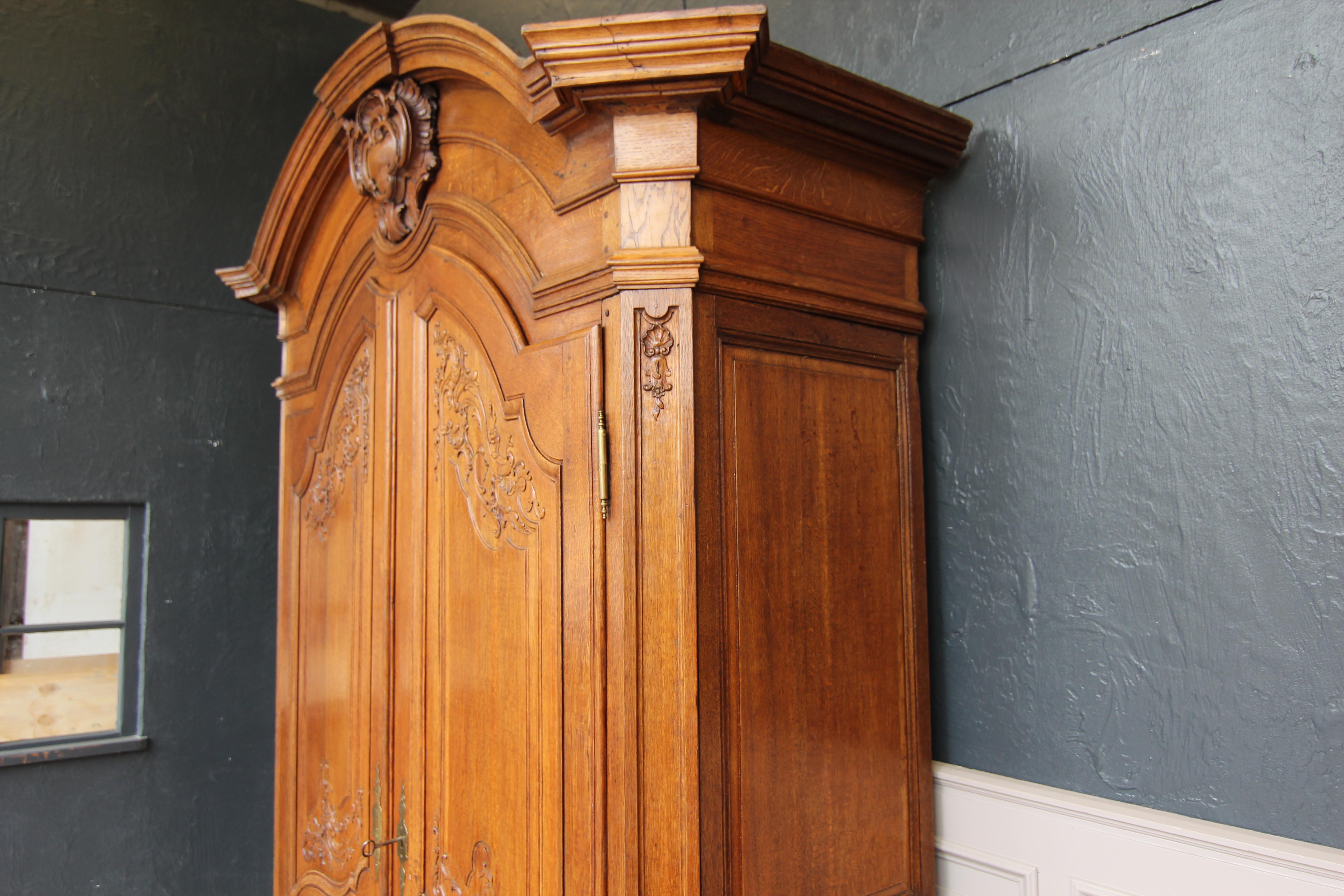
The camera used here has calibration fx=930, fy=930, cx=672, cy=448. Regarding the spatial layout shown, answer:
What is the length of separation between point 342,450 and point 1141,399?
1.50m

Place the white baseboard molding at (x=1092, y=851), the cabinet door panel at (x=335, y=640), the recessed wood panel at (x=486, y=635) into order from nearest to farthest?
the white baseboard molding at (x=1092, y=851) < the recessed wood panel at (x=486, y=635) < the cabinet door panel at (x=335, y=640)

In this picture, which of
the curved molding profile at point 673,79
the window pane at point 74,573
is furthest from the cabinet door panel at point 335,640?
the window pane at point 74,573

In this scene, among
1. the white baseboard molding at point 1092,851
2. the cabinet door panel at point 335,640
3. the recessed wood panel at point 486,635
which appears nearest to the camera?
the white baseboard molding at point 1092,851

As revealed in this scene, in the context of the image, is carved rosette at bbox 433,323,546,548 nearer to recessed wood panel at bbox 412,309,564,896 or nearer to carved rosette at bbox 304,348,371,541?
recessed wood panel at bbox 412,309,564,896

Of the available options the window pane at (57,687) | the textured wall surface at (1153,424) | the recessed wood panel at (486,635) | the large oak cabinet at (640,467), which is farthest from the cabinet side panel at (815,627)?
the window pane at (57,687)

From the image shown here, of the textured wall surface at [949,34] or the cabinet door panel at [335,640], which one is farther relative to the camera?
the cabinet door panel at [335,640]

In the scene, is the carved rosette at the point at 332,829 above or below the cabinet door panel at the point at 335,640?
below

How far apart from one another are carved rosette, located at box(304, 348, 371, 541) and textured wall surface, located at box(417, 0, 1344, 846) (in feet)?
3.57

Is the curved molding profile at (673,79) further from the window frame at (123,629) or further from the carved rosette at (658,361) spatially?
the window frame at (123,629)

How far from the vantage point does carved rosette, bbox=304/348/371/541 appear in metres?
1.86

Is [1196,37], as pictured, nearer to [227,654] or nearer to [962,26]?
[962,26]

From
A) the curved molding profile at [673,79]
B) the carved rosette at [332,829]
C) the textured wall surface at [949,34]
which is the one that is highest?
the textured wall surface at [949,34]

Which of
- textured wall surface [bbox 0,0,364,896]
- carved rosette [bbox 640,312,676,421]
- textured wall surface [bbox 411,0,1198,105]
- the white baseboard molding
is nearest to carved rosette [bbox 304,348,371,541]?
textured wall surface [bbox 411,0,1198,105]

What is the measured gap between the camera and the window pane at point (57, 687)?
261 cm
